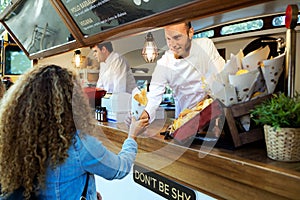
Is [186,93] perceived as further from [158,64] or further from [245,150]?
[245,150]

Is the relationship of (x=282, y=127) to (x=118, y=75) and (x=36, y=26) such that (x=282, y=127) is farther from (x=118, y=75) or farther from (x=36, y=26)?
(x=36, y=26)

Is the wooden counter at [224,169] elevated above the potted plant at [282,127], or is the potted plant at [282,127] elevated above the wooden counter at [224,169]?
the potted plant at [282,127]

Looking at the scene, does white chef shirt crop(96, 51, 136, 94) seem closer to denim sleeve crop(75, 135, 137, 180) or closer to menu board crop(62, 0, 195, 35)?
menu board crop(62, 0, 195, 35)

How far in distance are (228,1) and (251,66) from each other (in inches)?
9.7

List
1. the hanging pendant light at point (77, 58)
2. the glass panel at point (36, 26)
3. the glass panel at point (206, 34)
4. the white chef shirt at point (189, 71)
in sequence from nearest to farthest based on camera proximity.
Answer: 1. the white chef shirt at point (189, 71)
2. the glass panel at point (36, 26)
3. the hanging pendant light at point (77, 58)
4. the glass panel at point (206, 34)

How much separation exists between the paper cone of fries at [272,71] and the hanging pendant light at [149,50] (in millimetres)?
955

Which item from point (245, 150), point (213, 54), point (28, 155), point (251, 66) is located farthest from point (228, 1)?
point (28, 155)

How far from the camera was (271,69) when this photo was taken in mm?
1091

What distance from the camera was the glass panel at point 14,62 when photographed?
4.36 metres

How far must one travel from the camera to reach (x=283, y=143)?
0.89 metres

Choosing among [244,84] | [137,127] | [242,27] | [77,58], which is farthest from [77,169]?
[242,27]

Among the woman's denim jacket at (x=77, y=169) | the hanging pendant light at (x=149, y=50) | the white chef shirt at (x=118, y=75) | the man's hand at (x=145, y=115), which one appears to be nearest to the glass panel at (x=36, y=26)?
the white chef shirt at (x=118, y=75)

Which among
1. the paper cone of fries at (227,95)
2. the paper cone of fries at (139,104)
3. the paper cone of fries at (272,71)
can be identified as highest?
the paper cone of fries at (272,71)

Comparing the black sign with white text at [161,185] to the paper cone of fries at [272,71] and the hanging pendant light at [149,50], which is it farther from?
the hanging pendant light at [149,50]
